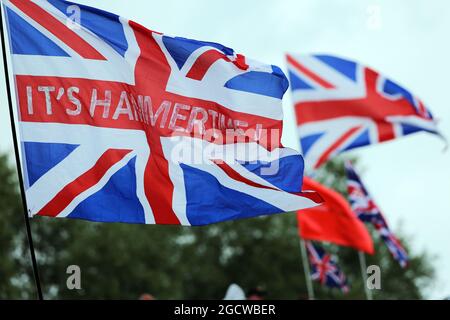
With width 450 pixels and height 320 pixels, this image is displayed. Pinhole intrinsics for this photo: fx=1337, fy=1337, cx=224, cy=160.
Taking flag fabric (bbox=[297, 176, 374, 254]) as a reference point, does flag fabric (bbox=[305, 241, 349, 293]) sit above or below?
below

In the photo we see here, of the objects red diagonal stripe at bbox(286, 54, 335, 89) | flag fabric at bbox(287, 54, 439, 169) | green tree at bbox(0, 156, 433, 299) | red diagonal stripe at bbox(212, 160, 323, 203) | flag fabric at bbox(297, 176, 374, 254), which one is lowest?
green tree at bbox(0, 156, 433, 299)

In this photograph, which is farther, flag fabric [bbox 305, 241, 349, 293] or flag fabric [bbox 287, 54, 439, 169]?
flag fabric [bbox 305, 241, 349, 293]

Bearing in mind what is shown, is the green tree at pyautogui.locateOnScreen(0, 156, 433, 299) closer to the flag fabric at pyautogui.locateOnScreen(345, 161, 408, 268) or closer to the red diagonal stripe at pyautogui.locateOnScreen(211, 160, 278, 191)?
the flag fabric at pyautogui.locateOnScreen(345, 161, 408, 268)

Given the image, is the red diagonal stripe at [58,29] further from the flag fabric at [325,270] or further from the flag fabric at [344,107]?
the flag fabric at [325,270]

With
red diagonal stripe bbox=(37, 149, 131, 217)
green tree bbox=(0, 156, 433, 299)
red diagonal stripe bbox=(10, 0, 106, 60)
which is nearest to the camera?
red diagonal stripe bbox=(37, 149, 131, 217)

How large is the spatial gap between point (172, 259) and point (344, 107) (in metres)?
42.5

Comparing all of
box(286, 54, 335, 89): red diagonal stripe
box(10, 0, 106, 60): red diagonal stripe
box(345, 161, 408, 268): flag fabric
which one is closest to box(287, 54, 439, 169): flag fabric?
box(286, 54, 335, 89): red diagonal stripe

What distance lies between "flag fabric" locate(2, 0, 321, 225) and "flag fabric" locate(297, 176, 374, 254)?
15464 millimetres

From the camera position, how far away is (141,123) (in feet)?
42.7

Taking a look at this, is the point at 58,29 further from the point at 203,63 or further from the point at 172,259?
the point at 172,259

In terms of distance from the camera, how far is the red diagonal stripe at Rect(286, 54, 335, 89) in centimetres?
2841

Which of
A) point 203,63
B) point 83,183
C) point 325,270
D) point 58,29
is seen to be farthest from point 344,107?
point 83,183

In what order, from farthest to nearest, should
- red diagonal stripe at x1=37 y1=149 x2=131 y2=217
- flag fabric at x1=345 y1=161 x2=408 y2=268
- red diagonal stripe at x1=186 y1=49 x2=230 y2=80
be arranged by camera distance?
1. flag fabric at x1=345 y1=161 x2=408 y2=268
2. red diagonal stripe at x1=186 y1=49 x2=230 y2=80
3. red diagonal stripe at x1=37 y1=149 x2=131 y2=217

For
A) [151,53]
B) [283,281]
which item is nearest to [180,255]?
[283,281]
